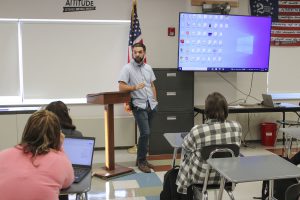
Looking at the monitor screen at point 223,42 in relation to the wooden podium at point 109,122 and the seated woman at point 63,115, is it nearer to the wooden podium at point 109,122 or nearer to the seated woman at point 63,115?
the wooden podium at point 109,122

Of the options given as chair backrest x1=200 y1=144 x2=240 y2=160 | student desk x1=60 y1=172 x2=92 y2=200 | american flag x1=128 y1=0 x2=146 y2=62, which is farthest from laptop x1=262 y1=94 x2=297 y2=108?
student desk x1=60 y1=172 x2=92 y2=200

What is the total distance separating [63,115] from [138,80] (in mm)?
1761

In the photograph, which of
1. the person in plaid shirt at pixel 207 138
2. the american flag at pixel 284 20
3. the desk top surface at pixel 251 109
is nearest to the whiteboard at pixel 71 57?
the desk top surface at pixel 251 109

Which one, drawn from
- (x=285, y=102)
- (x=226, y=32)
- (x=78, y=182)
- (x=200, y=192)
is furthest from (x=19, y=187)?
(x=285, y=102)

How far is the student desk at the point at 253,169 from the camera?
77.5 inches

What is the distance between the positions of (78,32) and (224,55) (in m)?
2.18

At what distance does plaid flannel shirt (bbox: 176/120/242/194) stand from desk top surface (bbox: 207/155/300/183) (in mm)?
216

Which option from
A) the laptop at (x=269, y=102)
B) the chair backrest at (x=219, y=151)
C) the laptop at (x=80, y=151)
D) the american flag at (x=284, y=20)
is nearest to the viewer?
the laptop at (x=80, y=151)

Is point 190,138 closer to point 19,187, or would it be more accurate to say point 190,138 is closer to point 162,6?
point 19,187

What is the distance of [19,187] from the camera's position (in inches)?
62.5

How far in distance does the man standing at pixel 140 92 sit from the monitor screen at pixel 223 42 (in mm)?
855

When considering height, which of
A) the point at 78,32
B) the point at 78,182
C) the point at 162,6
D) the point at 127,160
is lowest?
the point at 127,160

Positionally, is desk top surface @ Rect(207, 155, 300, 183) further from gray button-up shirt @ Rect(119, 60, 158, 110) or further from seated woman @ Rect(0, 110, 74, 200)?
gray button-up shirt @ Rect(119, 60, 158, 110)

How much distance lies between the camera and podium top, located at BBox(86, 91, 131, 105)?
3.84 meters
